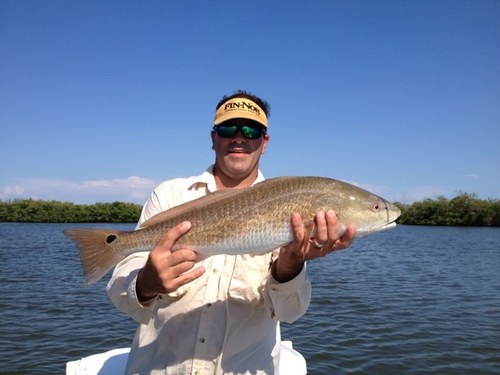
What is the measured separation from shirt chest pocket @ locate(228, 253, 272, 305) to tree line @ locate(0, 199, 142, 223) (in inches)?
2982

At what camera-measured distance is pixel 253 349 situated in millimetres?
3197

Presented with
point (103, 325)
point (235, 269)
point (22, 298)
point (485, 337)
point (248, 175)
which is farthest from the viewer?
point (22, 298)

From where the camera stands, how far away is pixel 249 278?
3.26 metres

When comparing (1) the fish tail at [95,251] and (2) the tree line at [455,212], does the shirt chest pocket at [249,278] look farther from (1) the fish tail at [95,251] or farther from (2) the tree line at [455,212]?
(2) the tree line at [455,212]

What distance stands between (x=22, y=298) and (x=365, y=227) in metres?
14.2

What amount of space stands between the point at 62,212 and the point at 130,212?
1216cm

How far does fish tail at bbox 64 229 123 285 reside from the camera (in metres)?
3.16

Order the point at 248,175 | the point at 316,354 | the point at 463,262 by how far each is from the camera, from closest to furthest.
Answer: the point at 248,175 < the point at 316,354 < the point at 463,262

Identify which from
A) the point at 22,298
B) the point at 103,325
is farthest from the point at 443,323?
the point at 22,298

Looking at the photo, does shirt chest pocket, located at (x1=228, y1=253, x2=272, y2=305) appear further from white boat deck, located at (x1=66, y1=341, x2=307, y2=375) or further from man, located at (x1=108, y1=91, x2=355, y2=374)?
white boat deck, located at (x1=66, y1=341, x2=307, y2=375)

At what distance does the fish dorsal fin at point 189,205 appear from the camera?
3242 millimetres

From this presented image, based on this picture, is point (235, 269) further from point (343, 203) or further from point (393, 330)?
point (393, 330)

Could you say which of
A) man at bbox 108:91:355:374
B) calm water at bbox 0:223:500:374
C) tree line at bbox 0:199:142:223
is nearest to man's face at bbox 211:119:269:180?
man at bbox 108:91:355:374

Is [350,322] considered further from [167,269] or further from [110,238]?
[167,269]
